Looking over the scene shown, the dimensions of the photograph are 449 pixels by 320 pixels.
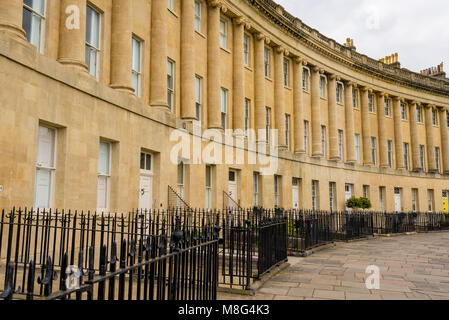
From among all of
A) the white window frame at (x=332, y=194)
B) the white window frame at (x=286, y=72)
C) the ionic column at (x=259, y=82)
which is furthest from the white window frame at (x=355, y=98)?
the ionic column at (x=259, y=82)

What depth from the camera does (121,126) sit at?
12.3m

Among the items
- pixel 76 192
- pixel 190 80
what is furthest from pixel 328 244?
pixel 76 192

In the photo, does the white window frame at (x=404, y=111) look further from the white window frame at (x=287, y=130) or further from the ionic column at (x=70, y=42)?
the ionic column at (x=70, y=42)

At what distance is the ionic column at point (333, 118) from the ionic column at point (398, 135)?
27.5 feet

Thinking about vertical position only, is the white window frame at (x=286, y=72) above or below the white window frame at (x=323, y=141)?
above

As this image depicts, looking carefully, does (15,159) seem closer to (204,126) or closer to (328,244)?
(204,126)

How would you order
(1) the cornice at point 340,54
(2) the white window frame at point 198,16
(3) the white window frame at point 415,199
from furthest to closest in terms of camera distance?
(3) the white window frame at point 415,199 < (1) the cornice at point 340,54 < (2) the white window frame at point 198,16

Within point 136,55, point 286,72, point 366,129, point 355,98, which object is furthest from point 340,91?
point 136,55

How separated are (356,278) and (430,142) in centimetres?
3311

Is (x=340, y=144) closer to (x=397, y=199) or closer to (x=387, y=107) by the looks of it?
(x=387, y=107)

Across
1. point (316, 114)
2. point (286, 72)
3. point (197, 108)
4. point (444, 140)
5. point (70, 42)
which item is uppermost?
point (286, 72)

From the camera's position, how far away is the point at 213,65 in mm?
19047

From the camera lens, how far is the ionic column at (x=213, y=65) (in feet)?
61.7

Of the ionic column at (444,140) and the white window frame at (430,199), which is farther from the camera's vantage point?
the ionic column at (444,140)
